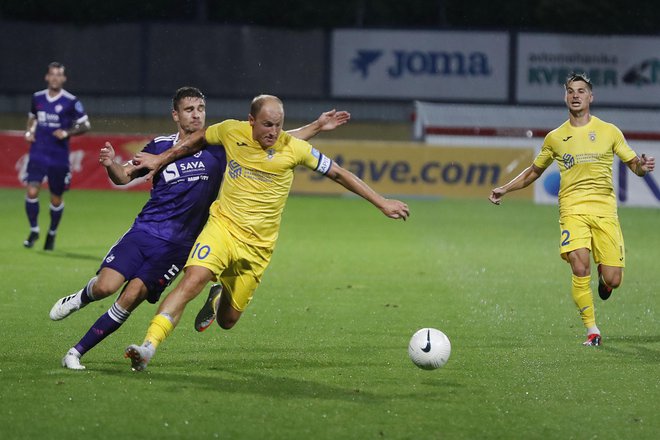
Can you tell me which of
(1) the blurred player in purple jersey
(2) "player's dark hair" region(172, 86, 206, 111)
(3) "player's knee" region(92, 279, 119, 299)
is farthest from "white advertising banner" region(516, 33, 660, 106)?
(3) "player's knee" region(92, 279, 119, 299)

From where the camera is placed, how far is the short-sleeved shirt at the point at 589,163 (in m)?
9.62

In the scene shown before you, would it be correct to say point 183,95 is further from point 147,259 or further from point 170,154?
point 147,259

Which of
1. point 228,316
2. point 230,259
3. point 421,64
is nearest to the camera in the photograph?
point 230,259

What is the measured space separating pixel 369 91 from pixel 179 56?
5851 mm

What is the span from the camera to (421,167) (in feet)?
83.5

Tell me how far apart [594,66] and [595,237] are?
88.3ft

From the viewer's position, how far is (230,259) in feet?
25.7

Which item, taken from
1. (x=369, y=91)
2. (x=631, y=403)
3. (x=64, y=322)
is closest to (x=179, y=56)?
(x=369, y=91)

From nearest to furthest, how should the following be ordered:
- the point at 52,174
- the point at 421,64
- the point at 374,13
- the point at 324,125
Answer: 1. the point at 324,125
2. the point at 52,174
3. the point at 421,64
4. the point at 374,13

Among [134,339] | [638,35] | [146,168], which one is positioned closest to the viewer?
[146,168]

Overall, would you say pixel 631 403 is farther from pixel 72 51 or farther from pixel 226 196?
pixel 72 51

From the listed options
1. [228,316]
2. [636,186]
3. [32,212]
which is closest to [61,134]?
[32,212]

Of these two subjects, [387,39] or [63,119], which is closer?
[63,119]

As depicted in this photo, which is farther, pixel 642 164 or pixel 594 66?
pixel 594 66
